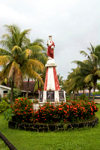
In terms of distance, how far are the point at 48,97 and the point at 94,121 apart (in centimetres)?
378

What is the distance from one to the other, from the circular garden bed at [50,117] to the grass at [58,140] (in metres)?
0.32

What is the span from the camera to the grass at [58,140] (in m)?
4.87

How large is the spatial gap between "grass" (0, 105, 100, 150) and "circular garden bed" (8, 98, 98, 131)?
320 millimetres

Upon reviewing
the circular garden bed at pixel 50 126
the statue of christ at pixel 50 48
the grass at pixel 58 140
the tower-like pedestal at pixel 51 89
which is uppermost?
the statue of christ at pixel 50 48

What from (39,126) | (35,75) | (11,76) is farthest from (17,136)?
(35,75)

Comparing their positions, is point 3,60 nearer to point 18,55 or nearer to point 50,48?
point 18,55

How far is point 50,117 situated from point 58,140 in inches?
59.3

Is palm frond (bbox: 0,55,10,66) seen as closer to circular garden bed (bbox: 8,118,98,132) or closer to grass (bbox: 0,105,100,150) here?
circular garden bed (bbox: 8,118,98,132)

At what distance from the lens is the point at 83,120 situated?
24.5 ft

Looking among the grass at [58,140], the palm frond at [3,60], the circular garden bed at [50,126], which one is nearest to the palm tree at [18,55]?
the palm frond at [3,60]

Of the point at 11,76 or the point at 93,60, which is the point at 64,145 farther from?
the point at 93,60

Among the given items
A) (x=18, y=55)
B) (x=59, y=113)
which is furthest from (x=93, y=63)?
(x=59, y=113)

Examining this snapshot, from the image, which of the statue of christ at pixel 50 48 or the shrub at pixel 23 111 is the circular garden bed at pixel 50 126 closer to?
the shrub at pixel 23 111

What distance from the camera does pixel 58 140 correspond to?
217 inches
